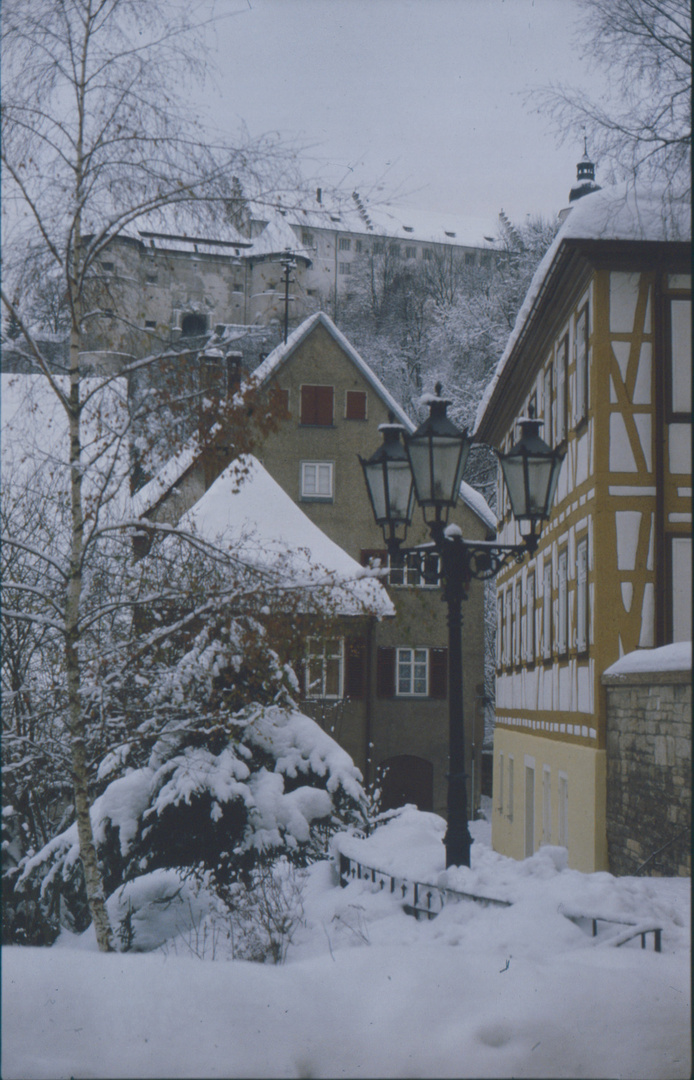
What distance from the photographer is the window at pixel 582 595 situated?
5367 mm

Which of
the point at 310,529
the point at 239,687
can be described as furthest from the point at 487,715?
the point at 239,687

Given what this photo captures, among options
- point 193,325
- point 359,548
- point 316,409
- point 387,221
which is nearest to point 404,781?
point 359,548

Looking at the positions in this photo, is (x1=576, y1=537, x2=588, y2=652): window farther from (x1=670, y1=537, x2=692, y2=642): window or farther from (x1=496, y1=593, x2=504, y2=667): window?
(x1=496, y1=593, x2=504, y2=667): window

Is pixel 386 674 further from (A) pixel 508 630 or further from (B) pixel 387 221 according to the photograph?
(B) pixel 387 221

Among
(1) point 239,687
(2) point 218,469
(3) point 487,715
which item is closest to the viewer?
(2) point 218,469

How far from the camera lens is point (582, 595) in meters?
5.39

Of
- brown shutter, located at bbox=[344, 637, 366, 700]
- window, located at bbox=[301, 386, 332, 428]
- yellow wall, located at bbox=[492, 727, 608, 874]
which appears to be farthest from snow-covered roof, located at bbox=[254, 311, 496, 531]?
brown shutter, located at bbox=[344, 637, 366, 700]

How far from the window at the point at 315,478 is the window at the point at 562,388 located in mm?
3044

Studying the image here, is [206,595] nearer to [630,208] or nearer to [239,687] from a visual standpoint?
[239,687]

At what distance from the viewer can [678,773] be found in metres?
3.80

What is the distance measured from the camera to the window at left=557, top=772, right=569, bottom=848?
15.6 feet

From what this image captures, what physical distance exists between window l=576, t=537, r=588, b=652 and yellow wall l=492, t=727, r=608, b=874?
0.54 metres

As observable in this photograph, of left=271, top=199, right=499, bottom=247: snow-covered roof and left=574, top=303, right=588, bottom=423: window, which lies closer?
left=271, top=199, right=499, bottom=247: snow-covered roof

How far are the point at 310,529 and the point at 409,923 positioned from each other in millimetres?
3534
